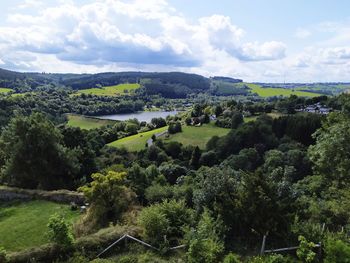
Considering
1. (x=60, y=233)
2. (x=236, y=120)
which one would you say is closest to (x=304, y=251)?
(x=60, y=233)

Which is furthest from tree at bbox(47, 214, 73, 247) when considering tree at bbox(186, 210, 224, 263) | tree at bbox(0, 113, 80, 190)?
tree at bbox(0, 113, 80, 190)

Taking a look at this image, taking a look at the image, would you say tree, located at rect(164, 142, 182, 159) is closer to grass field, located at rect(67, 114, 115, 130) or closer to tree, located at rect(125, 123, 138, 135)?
tree, located at rect(125, 123, 138, 135)

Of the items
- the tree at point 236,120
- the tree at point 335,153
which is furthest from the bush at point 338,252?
the tree at point 236,120

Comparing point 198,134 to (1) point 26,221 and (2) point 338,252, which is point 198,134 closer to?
(1) point 26,221

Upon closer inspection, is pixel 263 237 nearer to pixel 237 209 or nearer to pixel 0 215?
pixel 237 209

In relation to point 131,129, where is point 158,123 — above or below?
above

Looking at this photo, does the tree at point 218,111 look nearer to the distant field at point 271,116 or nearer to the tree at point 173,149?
the distant field at point 271,116
